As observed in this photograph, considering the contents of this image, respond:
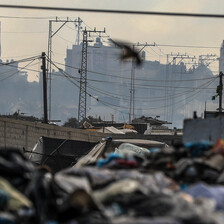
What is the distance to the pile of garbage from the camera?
5.10 meters

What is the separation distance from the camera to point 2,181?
17.9 ft

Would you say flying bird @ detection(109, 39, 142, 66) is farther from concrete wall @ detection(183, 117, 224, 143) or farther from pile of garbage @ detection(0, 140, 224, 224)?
pile of garbage @ detection(0, 140, 224, 224)

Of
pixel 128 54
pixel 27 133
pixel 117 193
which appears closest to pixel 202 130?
pixel 128 54

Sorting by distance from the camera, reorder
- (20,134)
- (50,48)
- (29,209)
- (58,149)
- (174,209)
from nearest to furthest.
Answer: (174,209)
(29,209)
(58,149)
(20,134)
(50,48)

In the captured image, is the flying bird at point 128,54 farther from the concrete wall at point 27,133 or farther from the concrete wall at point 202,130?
the concrete wall at point 27,133

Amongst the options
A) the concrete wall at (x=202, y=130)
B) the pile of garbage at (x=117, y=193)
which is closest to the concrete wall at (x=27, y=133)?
the concrete wall at (x=202, y=130)

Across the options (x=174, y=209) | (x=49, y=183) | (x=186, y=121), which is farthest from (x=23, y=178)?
(x=186, y=121)

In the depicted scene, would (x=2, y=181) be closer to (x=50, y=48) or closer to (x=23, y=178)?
(x=23, y=178)

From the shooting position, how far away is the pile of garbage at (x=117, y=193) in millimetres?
5102

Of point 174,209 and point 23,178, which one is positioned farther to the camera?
point 23,178

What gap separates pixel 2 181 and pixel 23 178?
45 centimetres

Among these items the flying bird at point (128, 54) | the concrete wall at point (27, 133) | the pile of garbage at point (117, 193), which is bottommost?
the concrete wall at point (27, 133)

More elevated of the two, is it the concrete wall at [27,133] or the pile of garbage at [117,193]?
the pile of garbage at [117,193]

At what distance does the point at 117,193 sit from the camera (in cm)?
536
